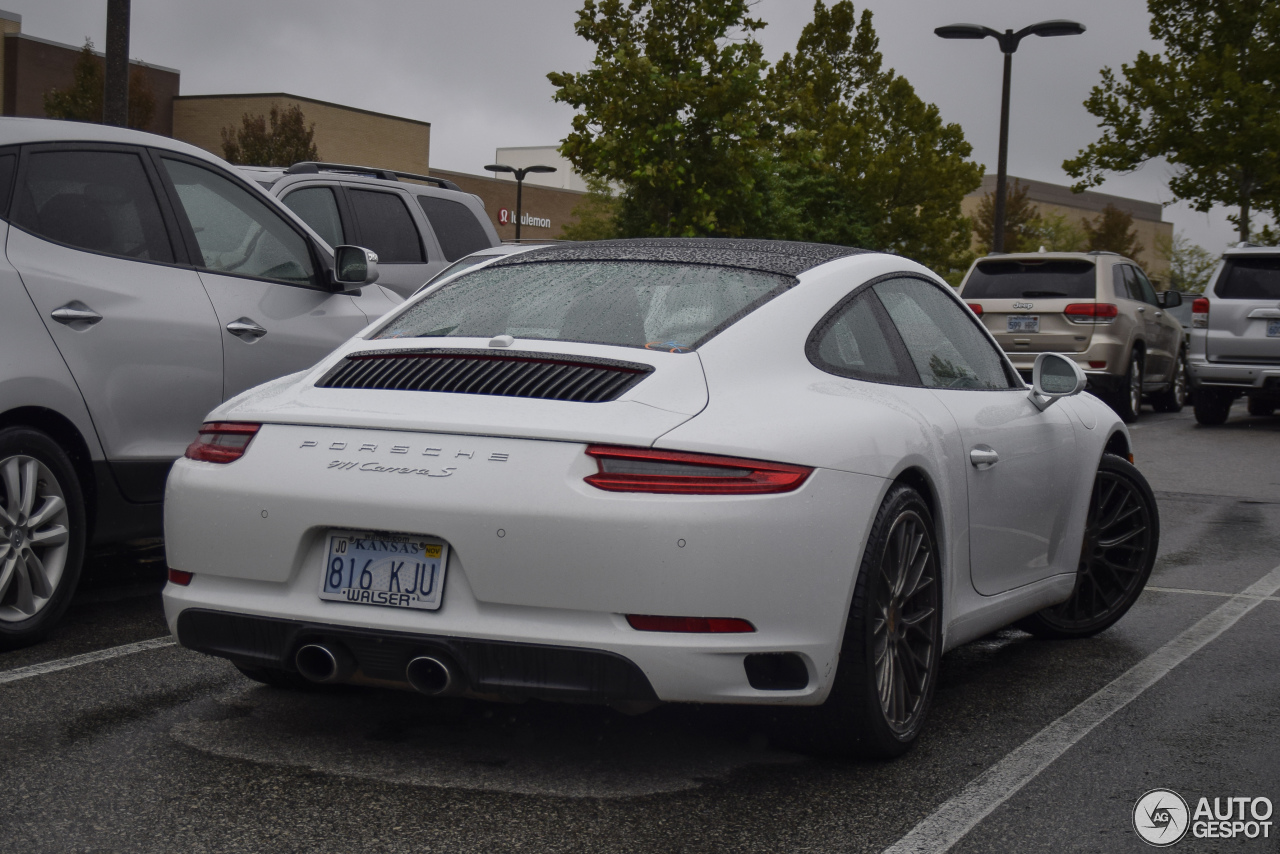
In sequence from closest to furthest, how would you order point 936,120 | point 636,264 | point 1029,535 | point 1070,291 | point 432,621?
point 432,621, point 636,264, point 1029,535, point 1070,291, point 936,120

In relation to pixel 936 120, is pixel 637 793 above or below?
below

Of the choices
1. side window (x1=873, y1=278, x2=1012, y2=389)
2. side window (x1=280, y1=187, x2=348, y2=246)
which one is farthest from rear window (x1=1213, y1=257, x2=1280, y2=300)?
side window (x1=873, y1=278, x2=1012, y2=389)

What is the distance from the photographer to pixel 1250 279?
1700cm

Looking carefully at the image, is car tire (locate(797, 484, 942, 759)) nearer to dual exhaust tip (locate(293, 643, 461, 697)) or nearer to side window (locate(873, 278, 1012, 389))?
side window (locate(873, 278, 1012, 389))

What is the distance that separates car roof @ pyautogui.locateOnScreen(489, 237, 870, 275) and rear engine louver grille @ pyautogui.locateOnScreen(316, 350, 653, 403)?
815mm

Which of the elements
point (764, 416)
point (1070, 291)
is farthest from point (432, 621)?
point (1070, 291)

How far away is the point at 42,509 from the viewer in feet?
17.6

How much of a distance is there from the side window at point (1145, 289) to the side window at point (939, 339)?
44.3ft

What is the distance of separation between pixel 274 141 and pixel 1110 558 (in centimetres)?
4687

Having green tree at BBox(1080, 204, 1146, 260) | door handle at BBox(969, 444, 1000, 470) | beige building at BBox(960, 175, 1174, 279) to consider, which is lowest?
door handle at BBox(969, 444, 1000, 470)

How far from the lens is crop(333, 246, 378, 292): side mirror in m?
6.80

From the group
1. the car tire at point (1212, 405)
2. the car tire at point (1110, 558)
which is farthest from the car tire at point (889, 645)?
the car tire at point (1212, 405)

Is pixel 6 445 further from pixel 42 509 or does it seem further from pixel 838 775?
pixel 838 775

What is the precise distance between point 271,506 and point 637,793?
3.82 ft
